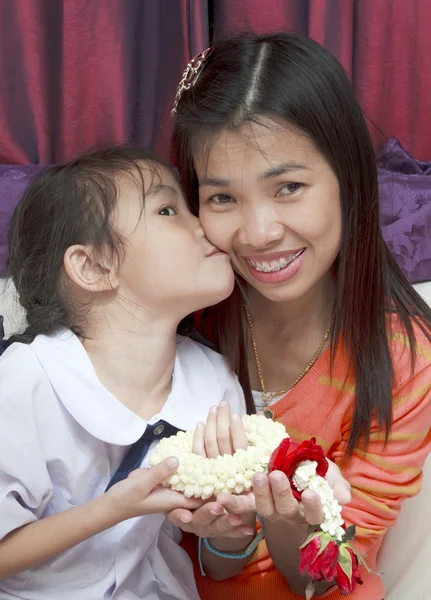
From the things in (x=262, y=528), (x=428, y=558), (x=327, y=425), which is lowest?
(x=428, y=558)

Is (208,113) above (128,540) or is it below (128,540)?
above

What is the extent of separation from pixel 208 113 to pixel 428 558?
3.10 feet

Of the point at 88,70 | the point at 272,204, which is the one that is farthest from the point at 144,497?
the point at 88,70

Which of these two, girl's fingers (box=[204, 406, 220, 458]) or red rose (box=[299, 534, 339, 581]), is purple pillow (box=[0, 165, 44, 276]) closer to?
girl's fingers (box=[204, 406, 220, 458])

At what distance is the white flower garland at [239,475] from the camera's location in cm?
113

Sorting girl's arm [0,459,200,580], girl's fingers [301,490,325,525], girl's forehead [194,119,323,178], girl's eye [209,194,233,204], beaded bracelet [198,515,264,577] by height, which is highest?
girl's forehead [194,119,323,178]

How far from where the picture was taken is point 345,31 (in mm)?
2076

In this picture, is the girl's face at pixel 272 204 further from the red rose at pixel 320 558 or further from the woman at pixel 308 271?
the red rose at pixel 320 558

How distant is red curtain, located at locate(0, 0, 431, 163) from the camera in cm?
200

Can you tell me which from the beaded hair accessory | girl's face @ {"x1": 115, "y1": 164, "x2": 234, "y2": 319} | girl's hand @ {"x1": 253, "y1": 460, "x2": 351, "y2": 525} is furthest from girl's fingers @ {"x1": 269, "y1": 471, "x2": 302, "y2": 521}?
the beaded hair accessory

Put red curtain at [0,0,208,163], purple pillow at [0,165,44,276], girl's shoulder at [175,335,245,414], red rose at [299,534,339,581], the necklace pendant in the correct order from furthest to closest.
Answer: red curtain at [0,0,208,163] < purple pillow at [0,165,44,276] < the necklace pendant < girl's shoulder at [175,335,245,414] < red rose at [299,534,339,581]

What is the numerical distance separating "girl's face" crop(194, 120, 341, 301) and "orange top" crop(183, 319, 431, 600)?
229mm

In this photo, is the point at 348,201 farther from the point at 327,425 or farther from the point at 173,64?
the point at 173,64

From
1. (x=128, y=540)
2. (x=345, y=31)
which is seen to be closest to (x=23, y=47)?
(x=345, y=31)
